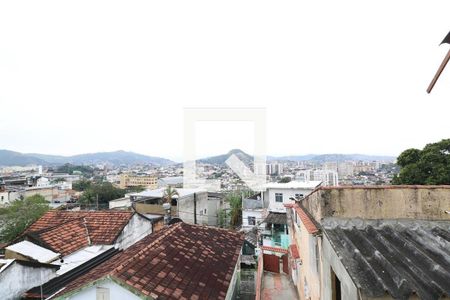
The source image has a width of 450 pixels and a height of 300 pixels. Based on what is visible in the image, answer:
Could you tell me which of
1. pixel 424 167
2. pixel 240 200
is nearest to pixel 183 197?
pixel 240 200

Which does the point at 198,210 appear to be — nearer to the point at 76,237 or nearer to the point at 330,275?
the point at 76,237

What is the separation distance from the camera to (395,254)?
391cm

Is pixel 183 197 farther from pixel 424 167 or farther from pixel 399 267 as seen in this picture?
pixel 399 267

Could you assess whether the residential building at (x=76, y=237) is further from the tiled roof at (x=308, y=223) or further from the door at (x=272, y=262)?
the tiled roof at (x=308, y=223)

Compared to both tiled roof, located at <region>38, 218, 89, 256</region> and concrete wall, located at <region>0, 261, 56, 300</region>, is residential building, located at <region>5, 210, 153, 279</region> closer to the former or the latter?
tiled roof, located at <region>38, 218, 89, 256</region>

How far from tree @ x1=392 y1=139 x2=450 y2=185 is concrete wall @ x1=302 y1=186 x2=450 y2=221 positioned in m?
17.2

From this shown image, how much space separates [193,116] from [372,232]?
40.2 ft

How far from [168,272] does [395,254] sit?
199 inches

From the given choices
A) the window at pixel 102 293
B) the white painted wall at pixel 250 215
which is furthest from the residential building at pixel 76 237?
the white painted wall at pixel 250 215

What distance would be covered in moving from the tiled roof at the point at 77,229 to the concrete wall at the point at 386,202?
872 cm

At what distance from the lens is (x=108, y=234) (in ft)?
36.1

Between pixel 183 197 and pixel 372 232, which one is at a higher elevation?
pixel 372 232

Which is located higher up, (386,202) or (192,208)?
(386,202)

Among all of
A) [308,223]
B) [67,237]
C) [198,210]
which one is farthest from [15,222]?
[308,223]
